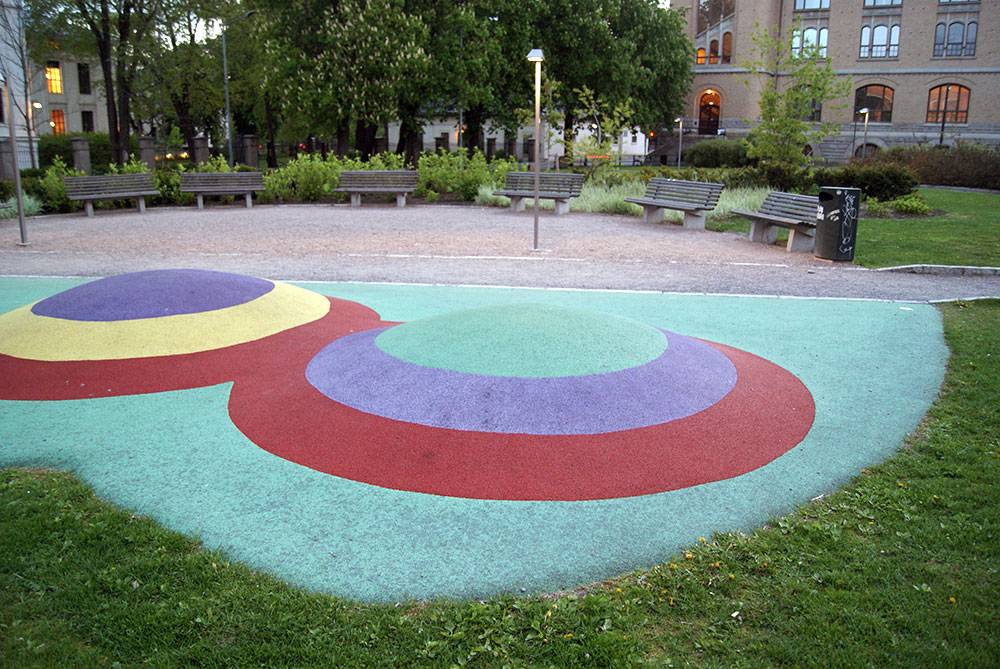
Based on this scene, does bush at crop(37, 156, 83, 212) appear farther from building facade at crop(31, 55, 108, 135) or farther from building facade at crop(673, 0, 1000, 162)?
building facade at crop(673, 0, 1000, 162)

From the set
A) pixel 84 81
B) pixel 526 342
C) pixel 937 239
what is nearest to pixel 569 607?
pixel 526 342

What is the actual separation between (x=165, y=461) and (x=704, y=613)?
373cm

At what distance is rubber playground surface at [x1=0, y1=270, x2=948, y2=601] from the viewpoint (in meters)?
4.41

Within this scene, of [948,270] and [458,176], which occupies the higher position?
[458,176]

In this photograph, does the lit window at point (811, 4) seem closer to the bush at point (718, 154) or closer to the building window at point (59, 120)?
the bush at point (718, 154)

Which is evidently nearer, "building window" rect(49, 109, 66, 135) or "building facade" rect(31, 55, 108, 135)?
"building facade" rect(31, 55, 108, 135)

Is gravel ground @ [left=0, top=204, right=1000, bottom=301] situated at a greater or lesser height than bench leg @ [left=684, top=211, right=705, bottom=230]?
lesser

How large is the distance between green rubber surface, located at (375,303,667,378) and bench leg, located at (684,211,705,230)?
12.7 metres

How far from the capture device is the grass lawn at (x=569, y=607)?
331 cm

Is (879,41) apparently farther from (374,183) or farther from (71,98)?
(71,98)

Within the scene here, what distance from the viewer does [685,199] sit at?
66.0 ft

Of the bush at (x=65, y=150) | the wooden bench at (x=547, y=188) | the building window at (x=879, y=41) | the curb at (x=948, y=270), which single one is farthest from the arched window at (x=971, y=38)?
the bush at (x=65, y=150)

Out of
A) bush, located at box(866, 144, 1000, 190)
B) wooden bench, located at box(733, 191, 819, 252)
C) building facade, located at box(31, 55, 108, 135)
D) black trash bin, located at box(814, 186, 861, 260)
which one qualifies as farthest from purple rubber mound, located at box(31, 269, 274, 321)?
building facade, located at box(31, 55, 108, 135)

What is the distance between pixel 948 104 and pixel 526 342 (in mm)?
66590
